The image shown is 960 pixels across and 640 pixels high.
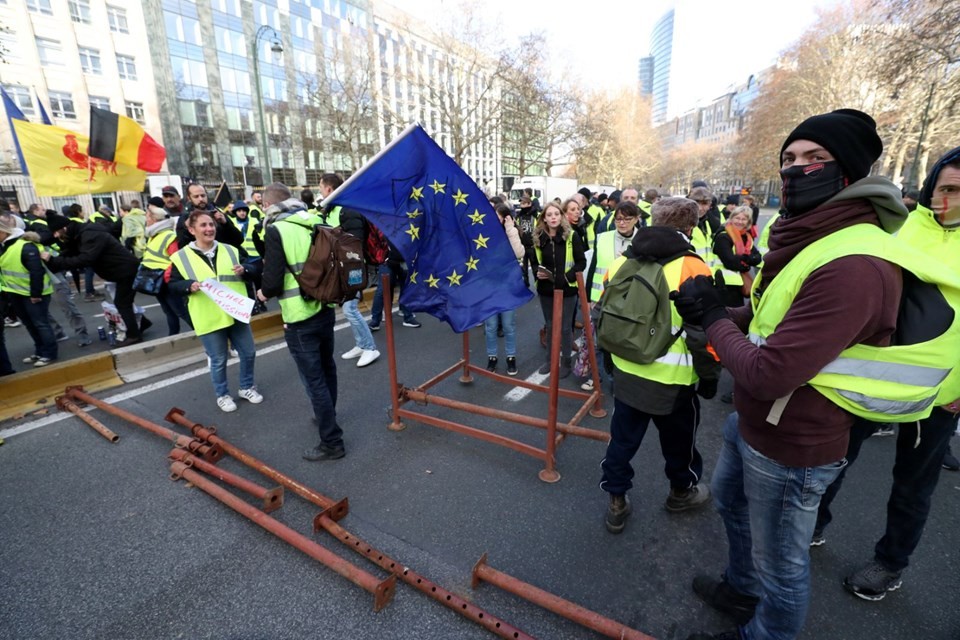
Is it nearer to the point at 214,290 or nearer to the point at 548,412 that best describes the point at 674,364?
the point at 548,412

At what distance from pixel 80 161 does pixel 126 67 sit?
33.6 meters

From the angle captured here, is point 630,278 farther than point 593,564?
No

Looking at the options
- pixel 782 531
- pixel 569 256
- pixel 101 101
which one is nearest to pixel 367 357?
pixel 569 256

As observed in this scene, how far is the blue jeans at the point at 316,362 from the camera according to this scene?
3486mm

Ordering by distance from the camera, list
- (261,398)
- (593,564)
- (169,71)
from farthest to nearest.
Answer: (169,71) → (261,398) → (593,564)

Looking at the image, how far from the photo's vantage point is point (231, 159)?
3666cm

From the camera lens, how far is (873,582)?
230cm

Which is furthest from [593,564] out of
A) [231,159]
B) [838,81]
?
[231,159]

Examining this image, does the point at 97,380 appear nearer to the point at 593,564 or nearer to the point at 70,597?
the point at 70,597

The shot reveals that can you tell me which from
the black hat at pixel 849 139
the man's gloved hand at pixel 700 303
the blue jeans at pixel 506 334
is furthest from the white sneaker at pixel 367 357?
the black hat at pixel 849 139

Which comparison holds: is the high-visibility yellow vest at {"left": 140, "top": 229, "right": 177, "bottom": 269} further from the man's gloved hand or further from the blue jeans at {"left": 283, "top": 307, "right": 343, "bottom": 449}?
the man's gloved hand

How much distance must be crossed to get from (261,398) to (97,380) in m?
→ 1.96

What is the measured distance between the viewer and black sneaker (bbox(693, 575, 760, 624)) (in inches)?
84.3

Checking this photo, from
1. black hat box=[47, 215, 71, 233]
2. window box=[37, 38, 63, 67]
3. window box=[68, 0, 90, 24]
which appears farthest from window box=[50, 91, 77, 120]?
black hat box=[47, 215, 71, 233]
